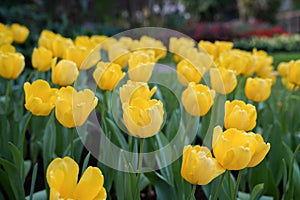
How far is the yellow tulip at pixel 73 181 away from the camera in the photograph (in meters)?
0.67

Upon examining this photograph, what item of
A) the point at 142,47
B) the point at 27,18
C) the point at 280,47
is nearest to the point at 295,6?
the point at 280,47

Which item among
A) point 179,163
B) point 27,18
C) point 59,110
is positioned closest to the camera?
point 59,110

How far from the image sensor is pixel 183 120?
5.02ft

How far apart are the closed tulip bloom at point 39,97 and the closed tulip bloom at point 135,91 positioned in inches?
6.4

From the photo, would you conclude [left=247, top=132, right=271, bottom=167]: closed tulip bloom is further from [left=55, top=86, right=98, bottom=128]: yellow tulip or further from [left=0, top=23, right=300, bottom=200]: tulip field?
[left=55, top=86, right=98, bottom=128]: yellow tulip

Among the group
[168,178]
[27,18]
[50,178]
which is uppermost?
[27,18]

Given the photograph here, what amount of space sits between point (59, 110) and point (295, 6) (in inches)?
1079

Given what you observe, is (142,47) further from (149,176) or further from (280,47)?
(280,47)

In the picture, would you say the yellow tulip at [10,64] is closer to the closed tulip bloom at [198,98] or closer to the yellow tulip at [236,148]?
the closed tulip bloom at [198,98]

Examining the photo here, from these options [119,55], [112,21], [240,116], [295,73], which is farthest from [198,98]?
[112,21]

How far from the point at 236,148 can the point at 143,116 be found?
0.18m

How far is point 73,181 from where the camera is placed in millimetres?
690

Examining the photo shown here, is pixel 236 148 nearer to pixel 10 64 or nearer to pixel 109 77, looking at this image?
pixel 109 77

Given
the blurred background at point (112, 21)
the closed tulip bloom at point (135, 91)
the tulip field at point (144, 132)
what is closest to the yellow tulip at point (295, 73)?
the tulip field at point (144, 132)
